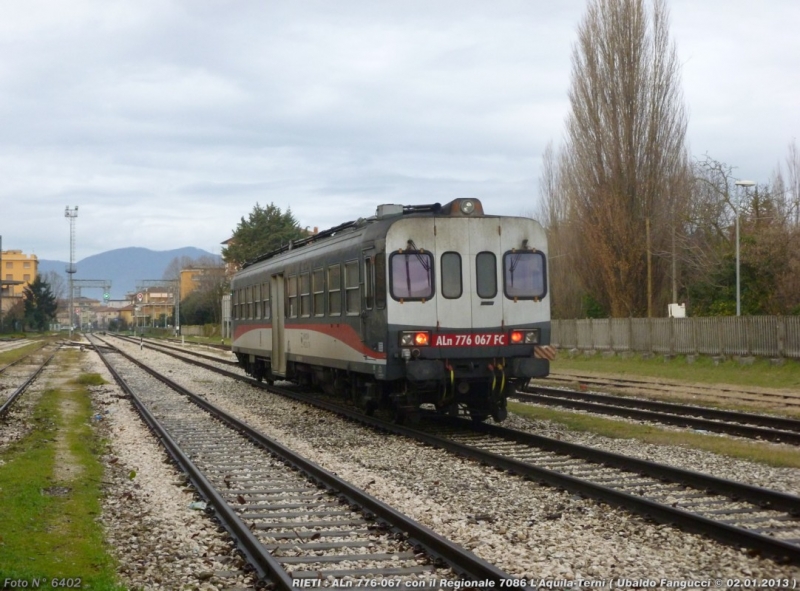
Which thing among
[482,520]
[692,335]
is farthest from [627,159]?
[482,520]

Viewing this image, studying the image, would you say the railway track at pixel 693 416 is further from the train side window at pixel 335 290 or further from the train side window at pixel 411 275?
the train side window at pixel 411 275

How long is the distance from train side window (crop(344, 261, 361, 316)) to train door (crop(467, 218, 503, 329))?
74.8 inches

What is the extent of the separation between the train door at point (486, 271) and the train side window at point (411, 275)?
0.66 meters

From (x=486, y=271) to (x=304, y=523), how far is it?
Result: 6.42 metres

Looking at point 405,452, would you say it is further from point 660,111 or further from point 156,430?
point 660,111

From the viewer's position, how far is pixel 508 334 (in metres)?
13.8

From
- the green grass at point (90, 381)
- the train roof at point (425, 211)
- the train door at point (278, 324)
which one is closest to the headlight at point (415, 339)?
the train roof at point (425, 211)

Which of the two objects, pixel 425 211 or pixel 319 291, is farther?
pixel 319 291

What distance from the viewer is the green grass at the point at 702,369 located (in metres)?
24.6

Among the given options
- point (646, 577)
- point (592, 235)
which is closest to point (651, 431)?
point (646, 577)

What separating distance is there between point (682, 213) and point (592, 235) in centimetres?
398

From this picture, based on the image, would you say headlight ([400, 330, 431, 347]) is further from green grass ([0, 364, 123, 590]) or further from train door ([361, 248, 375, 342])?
green grass ([0, 364, 123, 590])

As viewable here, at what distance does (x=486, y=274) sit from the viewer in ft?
45.4

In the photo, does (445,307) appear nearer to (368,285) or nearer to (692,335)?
(368,285)
